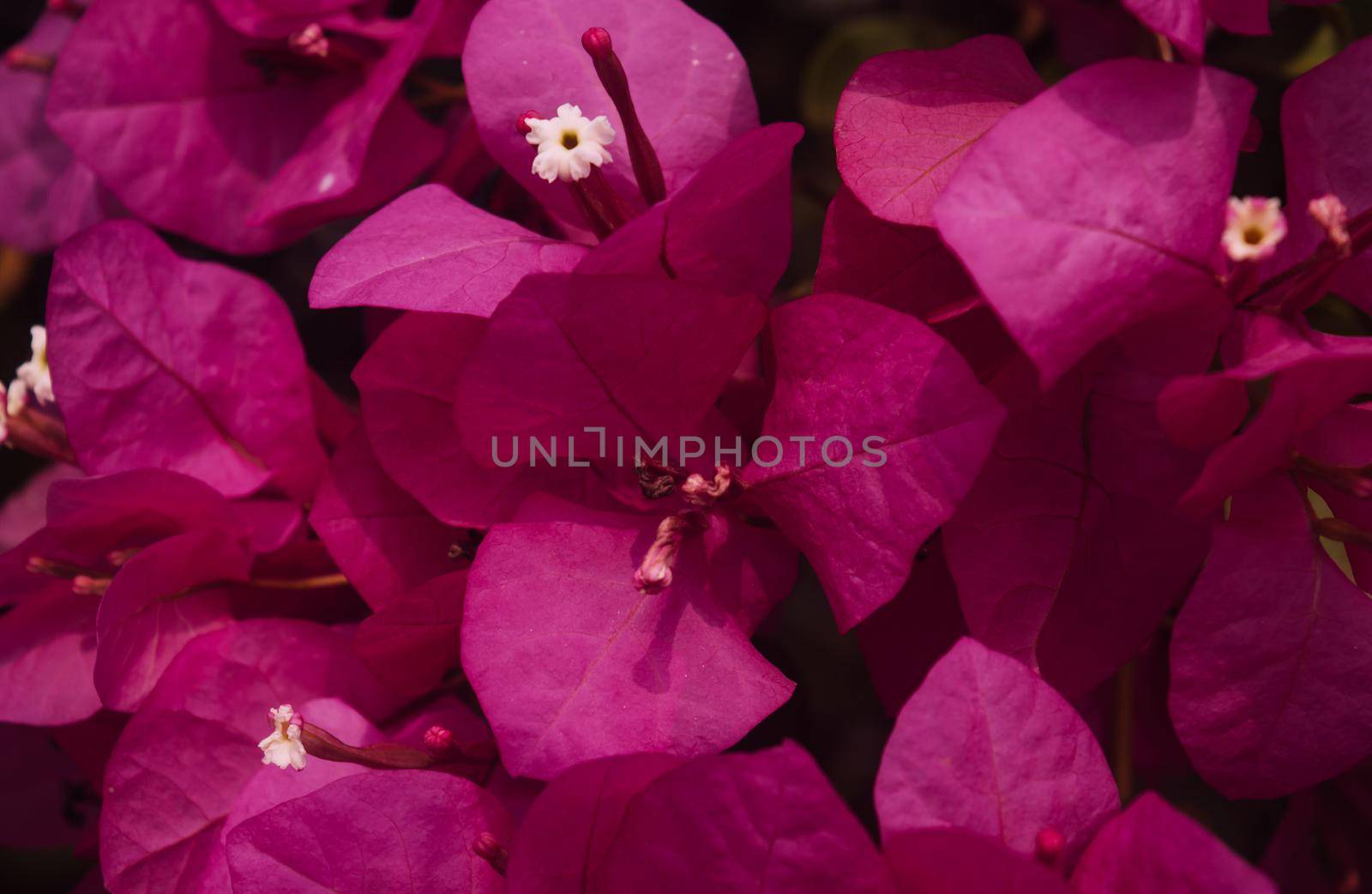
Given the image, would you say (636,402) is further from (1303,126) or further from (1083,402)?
(1303,126)

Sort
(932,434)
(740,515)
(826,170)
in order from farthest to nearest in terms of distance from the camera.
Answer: (826,170), (740,515), (932,434)

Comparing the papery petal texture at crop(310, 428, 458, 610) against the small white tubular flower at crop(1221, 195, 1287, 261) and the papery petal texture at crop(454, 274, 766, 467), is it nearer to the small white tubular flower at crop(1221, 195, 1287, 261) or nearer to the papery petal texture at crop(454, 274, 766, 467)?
the papery petal texture at crop(454, 274, 766, 467)

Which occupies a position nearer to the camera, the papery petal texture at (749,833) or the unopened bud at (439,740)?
the papery petal texture at (749,833)

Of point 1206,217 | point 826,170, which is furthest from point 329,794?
point 826,170

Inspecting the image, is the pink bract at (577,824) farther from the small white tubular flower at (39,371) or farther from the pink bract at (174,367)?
the small white tubular flower at (39,371)

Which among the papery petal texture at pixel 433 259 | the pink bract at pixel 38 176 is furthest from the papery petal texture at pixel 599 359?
the pink bract at pixel 38 176

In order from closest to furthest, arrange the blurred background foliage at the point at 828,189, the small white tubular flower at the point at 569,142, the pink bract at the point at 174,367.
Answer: the small white tubular flower at the point at 569,142
the pink bract at the point at 174,367
the blurred background foliage at the point at 828,189
